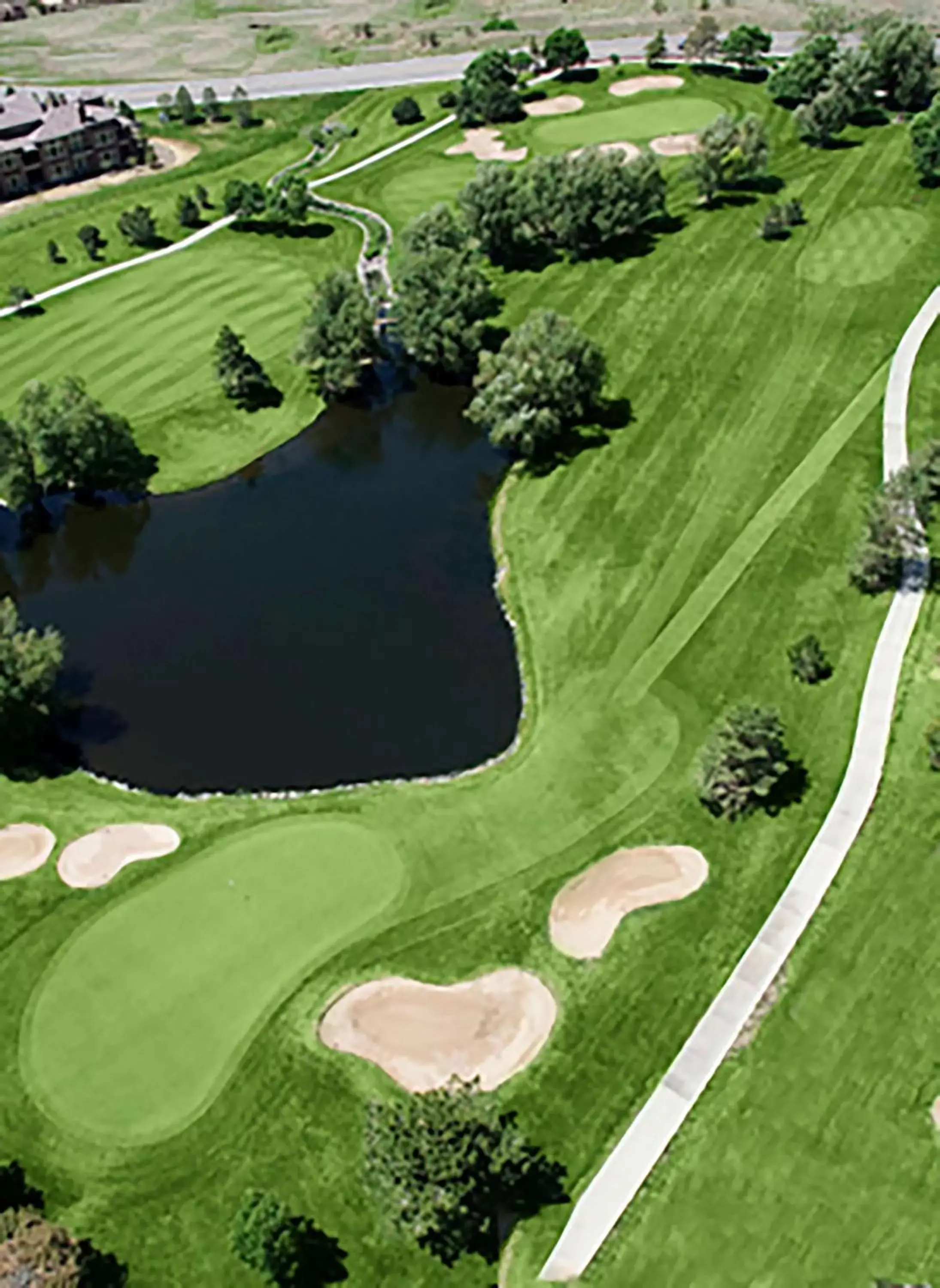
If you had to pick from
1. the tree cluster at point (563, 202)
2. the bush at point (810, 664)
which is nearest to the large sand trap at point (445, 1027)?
the bush at point (810, 664)

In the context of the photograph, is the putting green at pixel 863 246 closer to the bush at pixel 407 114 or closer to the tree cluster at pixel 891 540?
the tree cluster at pixel 891 540

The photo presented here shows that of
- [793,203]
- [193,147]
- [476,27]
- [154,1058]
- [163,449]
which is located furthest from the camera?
[476,27]

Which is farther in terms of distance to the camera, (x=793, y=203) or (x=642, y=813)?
(x=793, y=203)

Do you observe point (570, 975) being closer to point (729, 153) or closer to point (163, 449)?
point (163, 449)

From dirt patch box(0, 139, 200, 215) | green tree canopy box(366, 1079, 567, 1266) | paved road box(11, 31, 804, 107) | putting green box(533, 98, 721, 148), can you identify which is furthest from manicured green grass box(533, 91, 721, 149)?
green tree canopy box(366, 1079, 567, 1266)

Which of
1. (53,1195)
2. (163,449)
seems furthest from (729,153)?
(53,1195)

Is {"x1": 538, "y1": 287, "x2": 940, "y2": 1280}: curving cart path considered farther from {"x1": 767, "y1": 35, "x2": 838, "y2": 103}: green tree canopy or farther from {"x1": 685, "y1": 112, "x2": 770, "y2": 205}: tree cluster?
{"x1": 767, "y1": 35, "x2": 838, "y2": 103}: green tree canopy
